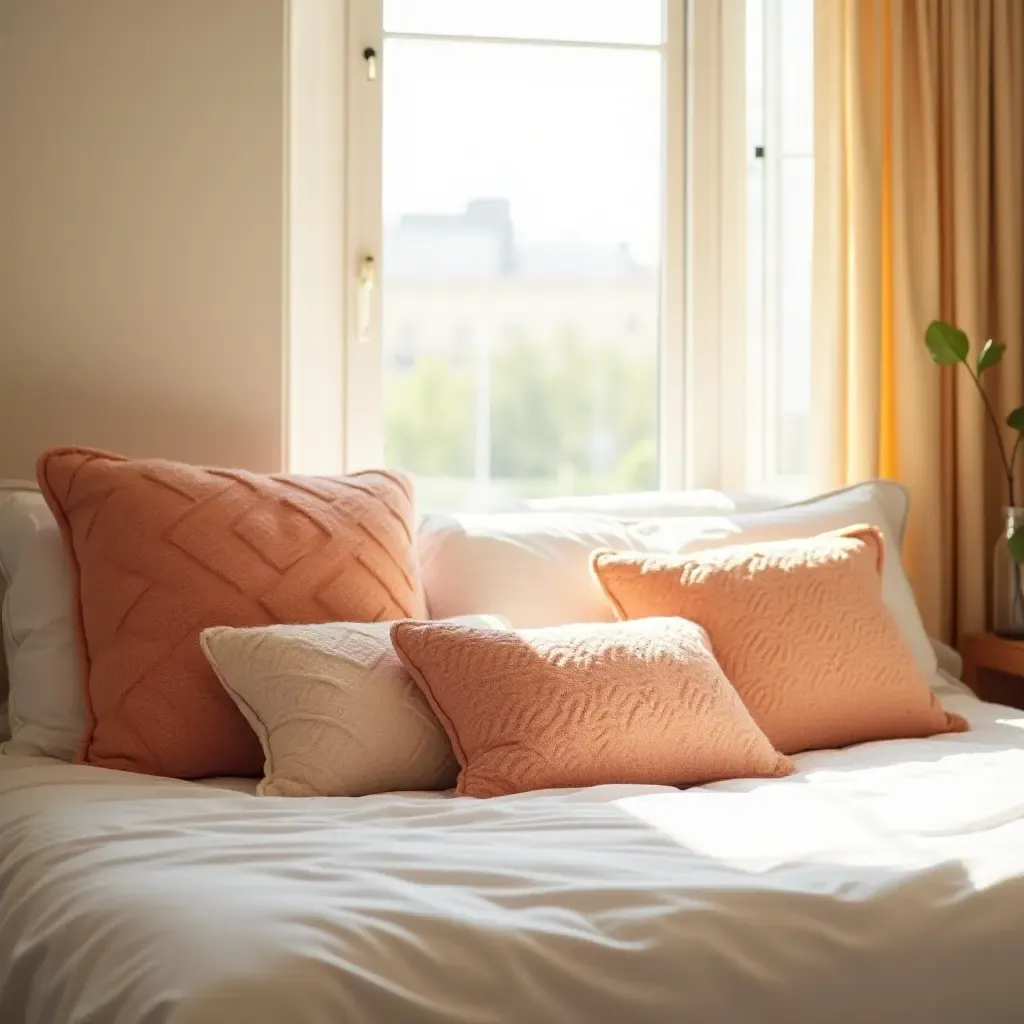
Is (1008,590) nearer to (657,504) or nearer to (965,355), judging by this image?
(965,355)

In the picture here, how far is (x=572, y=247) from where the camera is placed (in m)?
3.00

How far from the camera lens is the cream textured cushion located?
175 centimetres

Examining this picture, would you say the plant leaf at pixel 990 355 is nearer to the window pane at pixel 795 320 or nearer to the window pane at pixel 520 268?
the window pane at pixel 795 320

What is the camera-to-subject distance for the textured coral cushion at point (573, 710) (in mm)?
1725

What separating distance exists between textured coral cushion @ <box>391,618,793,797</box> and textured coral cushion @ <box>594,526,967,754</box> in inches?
7.3

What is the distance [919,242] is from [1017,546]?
0.73m

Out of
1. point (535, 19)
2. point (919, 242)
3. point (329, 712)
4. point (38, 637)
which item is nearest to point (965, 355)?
point (919, 242)

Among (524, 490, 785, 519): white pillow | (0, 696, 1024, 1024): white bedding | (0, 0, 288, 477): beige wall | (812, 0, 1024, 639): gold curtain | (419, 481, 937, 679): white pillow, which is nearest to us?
(0, 696, 1024, 1024): white bedding

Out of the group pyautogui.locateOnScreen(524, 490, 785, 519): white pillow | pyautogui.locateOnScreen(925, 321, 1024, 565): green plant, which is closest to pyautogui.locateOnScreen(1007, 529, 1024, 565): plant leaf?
pyautogui.locateOnScreen(925, 321, 1024, 565): green plant

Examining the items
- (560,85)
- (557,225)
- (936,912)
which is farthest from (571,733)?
(560,85)

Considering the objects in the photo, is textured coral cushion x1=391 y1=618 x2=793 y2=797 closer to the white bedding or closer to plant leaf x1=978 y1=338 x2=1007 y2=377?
the white bedding

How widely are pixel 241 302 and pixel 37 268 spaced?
1.22 ft

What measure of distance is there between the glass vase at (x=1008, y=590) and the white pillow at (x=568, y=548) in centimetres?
31

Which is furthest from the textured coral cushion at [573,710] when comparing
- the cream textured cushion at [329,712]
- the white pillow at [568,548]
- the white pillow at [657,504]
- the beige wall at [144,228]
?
the beige wall at [144,228]
